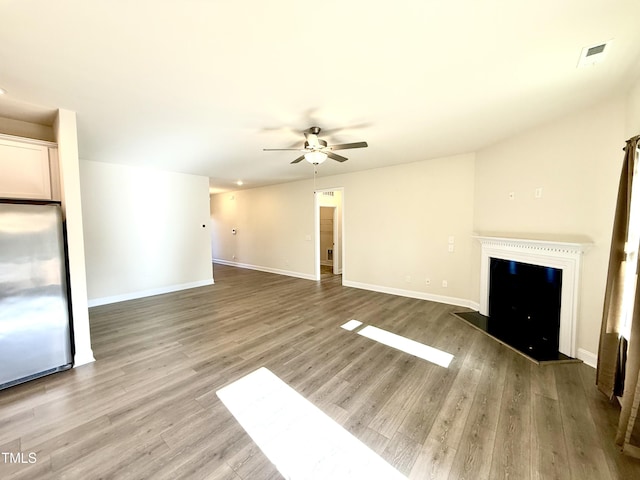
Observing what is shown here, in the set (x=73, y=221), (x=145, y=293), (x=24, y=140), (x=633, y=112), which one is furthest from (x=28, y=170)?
(x=633, y=112)

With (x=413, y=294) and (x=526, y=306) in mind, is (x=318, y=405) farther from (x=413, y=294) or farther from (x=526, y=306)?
(x=413, y=294)

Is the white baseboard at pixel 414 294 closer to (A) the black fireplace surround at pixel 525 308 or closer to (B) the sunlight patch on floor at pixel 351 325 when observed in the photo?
(A) the black fireplace surround at pixel 525 308

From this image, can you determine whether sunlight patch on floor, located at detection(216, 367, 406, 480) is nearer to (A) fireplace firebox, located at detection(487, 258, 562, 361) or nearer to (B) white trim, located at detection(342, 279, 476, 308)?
(A) fireplace firebox, located at detection(487, 258, 562, 361)

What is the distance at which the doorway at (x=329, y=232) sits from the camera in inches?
256

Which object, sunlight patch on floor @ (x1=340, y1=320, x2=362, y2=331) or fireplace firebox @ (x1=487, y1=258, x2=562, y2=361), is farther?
sunlight patch on floor @ (x1=340, y1=320, x2=362, y2=331)

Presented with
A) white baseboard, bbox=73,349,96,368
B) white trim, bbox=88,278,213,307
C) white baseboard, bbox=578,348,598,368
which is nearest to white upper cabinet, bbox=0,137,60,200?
white baseboard, bbox=73,349,96,368

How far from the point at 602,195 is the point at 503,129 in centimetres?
130

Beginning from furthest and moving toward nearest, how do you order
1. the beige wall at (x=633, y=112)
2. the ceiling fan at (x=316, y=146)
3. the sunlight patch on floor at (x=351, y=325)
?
1. the sunlight patch on floor at (x=351, y=325)
2. the ceiling fan at (x=316, y=146)
3. the beige wall at (x=633, y=112)

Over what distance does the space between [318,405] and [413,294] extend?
138 inches

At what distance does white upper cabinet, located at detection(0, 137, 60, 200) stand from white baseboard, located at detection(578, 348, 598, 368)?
6084mm

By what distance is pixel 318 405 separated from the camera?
2.05m

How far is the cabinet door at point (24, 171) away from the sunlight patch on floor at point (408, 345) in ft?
13.4

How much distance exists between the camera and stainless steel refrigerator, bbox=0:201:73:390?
2230mm

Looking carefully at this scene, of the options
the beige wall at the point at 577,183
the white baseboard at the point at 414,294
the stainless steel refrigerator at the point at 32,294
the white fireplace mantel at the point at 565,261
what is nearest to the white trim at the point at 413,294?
the white baseboard at the point at 414,294
